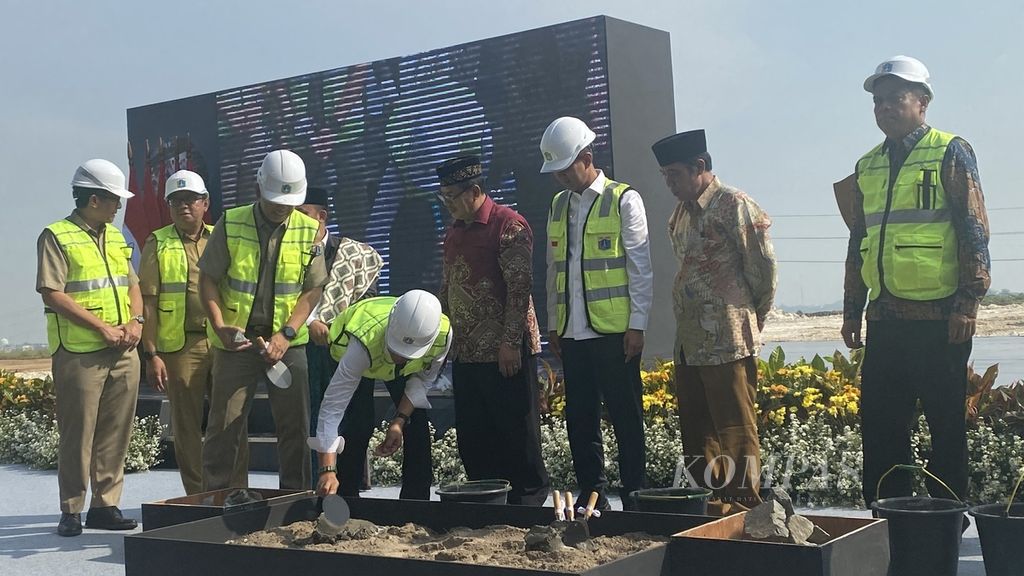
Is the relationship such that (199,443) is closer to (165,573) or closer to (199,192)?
(199,192)

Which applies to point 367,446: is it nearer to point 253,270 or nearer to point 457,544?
point 253,270

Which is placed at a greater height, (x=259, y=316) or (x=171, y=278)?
(x=171, y=278)

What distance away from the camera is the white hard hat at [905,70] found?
13.9 feet

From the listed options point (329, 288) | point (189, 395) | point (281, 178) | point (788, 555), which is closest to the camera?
point (788, 555)

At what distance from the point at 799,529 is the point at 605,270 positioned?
198cm

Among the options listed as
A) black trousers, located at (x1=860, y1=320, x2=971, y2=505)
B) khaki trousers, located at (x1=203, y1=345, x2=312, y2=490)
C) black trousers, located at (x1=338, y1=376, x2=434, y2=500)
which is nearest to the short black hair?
black trousers, located at (x1=338, y1=376, x2=434, y2=500)

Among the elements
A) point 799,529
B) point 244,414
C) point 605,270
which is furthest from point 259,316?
point 799,529

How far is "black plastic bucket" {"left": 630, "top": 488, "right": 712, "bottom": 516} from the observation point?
3738 millimetres

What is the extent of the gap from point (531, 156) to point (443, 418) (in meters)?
2.34

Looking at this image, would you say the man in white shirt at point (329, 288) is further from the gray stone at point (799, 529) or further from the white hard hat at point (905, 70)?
the white hard hat at point (905, 70)

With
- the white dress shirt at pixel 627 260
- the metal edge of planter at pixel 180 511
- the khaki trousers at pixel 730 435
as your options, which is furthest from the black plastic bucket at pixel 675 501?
the metal edge of planter at pixel 180 511

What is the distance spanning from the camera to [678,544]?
3.15 m

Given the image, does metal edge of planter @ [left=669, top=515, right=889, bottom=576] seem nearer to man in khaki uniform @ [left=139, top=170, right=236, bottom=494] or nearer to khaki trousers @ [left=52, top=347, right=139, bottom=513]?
man in khaki uniform @ [left=139, top=170, right=236, bottom=494]

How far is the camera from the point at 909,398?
4.29 metres
